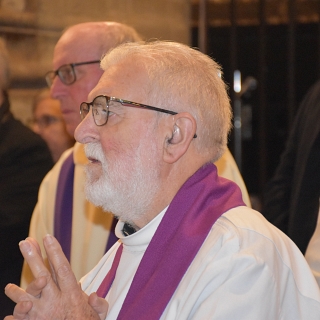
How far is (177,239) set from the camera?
204 centimetres

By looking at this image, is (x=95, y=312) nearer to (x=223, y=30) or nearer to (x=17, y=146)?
(x=17, y=146)

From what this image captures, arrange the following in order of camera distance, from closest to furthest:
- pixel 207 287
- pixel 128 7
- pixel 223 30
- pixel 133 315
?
pixel 207 287, pixel 133 315, pixel 128 7, pixel 223 30

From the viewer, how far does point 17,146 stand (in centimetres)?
338

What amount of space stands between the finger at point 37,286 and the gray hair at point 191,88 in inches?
25.4

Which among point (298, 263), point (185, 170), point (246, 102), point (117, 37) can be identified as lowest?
point (246, 102)

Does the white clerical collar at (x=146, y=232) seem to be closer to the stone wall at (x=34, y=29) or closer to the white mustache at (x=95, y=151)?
the white mustache at (x=95, y=151)

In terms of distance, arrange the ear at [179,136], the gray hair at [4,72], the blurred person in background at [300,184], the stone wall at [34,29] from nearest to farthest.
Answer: the ear at [179,136]
the blurred person in background at [300,184]
the gray hair at [4,72]
the stone wall at [34,29]

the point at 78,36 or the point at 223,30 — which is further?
A: the point at 223,30

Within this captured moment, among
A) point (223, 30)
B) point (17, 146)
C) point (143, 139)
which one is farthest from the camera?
point (223, 30)

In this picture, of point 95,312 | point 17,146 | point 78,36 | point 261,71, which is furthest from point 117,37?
point 261,71

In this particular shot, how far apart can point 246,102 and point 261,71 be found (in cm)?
34

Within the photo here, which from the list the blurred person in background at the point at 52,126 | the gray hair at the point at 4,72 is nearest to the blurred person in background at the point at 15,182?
the gray hair at the point at 4,72

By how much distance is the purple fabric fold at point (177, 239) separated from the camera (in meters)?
1.99

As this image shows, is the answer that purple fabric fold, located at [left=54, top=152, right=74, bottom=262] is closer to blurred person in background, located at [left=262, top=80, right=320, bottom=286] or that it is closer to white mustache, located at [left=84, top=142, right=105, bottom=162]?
blurred person in background, located at [left=262, top=80, right=320, bottom=286]
